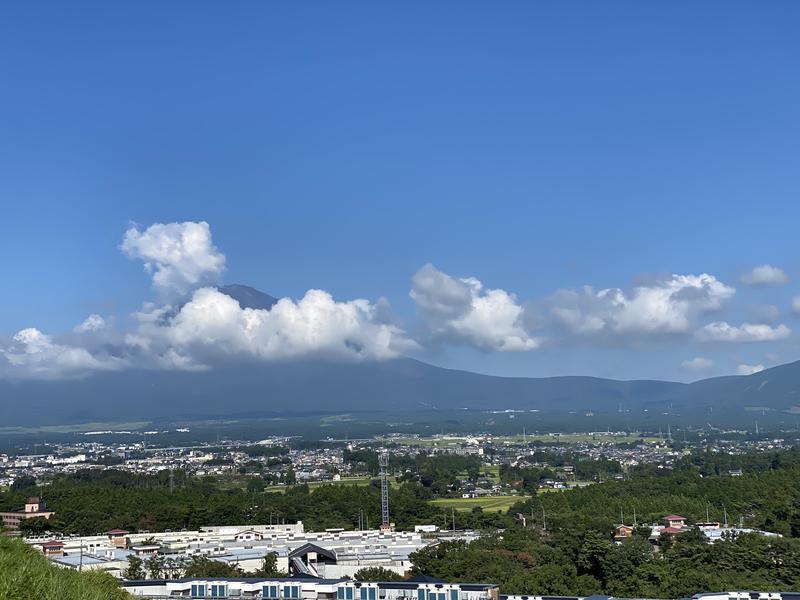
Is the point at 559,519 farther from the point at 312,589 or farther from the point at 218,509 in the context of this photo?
the point at 218,509

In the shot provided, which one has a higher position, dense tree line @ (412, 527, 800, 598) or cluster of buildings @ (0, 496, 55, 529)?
cluster of buildings @ (0, 496, 55, 529)

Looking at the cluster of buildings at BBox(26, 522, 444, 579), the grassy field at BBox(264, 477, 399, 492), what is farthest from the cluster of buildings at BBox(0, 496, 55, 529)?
the grassy field at BBox(264, 477, 399, 492)

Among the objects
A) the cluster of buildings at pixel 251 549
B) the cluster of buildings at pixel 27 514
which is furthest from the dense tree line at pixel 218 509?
the cluster of buildings at pixel 251 549

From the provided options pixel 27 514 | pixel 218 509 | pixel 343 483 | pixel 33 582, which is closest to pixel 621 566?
pixel 33 582

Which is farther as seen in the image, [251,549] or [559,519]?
[559,519]

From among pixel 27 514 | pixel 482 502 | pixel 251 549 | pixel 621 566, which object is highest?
pixel 27 514

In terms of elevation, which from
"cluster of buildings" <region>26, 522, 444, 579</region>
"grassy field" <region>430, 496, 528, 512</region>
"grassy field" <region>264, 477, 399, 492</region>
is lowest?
"grassy field" <region>430, 496, 528, 512</region>

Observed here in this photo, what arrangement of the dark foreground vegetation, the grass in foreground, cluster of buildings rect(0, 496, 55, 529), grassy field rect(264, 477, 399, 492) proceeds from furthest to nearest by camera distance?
grassy field rect(264, 477, 399, 492), cluster of buildings rect(0, 496, 55, 529), the dark foreground vegetation, the grass in foreground

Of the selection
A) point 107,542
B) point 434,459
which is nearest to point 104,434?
point 434,459

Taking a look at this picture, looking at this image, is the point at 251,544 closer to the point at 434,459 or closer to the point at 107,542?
the point at 107,542

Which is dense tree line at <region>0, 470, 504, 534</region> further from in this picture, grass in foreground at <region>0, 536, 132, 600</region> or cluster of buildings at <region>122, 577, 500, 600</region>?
grass in foreground at <region>0, 536, 132, 600</region>
